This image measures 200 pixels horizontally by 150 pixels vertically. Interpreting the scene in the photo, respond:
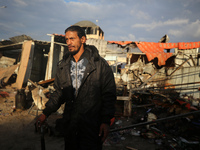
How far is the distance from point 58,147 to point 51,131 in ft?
3.02

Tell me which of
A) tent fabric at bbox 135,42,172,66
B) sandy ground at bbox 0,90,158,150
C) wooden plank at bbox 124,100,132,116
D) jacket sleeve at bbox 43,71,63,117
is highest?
tent fabric at bbox 135,42,172,66

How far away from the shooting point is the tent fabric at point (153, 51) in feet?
43.2

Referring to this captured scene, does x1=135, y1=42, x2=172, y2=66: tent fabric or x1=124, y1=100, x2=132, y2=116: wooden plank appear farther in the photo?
x1=135, y1=42, x2=172, y2=66: tent fabric

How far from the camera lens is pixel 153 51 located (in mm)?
13477

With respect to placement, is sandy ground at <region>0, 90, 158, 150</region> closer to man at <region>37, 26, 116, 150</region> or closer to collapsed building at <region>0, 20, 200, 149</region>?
man at <region>37, 26, 116, 150</region>

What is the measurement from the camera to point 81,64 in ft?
6.17

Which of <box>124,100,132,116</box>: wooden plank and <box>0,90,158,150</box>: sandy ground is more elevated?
<box>124,100,132,116</box>: wooden plank

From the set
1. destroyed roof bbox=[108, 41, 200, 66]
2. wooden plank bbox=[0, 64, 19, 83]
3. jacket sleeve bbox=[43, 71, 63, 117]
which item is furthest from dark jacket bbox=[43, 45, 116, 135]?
destroyed roof bbox=[108, 41, 200, 66]

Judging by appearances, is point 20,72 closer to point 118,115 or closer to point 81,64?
point 118,115

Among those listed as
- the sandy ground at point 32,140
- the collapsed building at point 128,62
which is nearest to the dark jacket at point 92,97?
the sandy ground at point 32,140

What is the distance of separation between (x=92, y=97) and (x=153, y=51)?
13491 mm

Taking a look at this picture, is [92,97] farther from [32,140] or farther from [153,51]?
[153,51]

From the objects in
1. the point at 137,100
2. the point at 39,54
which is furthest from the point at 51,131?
the point at 39,54

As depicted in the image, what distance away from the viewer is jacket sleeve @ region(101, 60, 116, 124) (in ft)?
5.25
